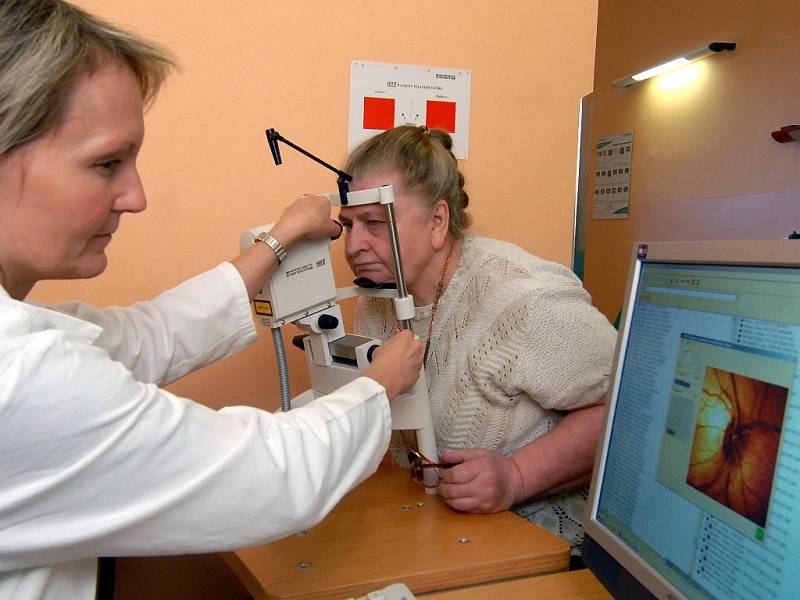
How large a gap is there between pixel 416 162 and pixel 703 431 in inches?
35.3

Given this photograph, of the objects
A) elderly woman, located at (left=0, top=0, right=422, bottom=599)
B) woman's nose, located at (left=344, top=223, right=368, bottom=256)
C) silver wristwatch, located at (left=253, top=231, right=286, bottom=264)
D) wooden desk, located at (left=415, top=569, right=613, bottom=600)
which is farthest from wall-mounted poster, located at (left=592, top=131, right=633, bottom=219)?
elderly woman, located at (left=0, top=0, right=422, bottom=599)

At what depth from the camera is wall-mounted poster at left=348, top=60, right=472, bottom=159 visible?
5.84 feet

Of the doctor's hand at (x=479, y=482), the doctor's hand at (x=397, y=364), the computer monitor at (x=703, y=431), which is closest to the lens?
the computer monitor at (x=703, y=431)

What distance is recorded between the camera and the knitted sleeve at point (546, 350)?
1.18 m

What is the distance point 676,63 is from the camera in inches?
73.8

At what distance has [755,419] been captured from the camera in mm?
571

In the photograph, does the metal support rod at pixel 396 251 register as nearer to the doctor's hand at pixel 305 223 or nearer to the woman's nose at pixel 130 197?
the doctor's hand at pixel 305 223

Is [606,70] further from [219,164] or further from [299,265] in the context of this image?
[299,265]

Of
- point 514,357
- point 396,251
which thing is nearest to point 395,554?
point 514,357

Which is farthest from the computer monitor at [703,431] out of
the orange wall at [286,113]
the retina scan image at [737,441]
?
the orange wall at [286,113]

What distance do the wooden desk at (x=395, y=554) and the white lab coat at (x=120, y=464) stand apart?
0.22 m

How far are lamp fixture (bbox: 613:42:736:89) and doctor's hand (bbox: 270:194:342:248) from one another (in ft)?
3.98

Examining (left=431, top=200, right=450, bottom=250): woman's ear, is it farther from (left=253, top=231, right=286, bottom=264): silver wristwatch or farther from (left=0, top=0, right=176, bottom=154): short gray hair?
(left=0, top=0, right=176, bottom=154): short gray hair

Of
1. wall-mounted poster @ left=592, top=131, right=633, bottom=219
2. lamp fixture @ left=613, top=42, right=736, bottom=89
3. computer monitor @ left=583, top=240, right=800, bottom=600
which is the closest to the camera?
computer monitor @ left=583, top=240, right=800, bottom=600
